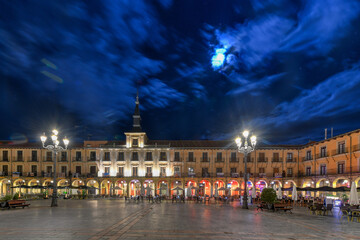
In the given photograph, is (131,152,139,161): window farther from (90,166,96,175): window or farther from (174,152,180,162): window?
(90,166,96,175): window

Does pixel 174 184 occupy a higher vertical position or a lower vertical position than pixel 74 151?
lower

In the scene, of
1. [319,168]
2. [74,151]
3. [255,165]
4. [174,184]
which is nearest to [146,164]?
[174,184]

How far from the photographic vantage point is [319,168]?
138 feet

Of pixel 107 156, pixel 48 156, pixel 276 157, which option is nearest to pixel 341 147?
pixel 276 157

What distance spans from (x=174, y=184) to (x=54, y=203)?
91.2ft

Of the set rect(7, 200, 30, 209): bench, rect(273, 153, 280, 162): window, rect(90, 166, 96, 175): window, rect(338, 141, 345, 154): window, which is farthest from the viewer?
rect(90, 166, 96, 175): window

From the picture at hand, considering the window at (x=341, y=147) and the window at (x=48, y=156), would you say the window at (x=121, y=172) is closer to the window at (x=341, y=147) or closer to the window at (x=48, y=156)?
the window at (x=48, y=156)

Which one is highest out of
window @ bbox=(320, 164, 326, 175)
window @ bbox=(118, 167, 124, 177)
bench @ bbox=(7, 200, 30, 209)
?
window @ bbox=(320, 164, 326, 175)

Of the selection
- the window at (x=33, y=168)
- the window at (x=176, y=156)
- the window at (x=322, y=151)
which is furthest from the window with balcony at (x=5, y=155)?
the window at (x=322, y=151)

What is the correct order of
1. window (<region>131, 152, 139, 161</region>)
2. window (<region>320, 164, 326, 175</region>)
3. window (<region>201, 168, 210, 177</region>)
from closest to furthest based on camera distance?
window (<region>320, 164, 326, 175</region>) < window (<region>201, 168, 210, 177</region>) < window (<region>131, 152, 139, 161</region>)

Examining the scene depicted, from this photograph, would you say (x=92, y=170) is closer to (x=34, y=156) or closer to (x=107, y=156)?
(x=107, y=156)

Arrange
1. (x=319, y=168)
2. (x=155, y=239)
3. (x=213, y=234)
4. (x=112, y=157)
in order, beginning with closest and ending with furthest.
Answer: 1. (x=155, y=239)
2. (x=213, y=234)
3. (x=319, y=168)
4. (x=112, y=157)

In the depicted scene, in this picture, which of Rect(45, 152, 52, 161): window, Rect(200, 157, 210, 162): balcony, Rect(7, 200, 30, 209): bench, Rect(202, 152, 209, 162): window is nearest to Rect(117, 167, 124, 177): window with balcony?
Rect(45, 152, 52, 161): window

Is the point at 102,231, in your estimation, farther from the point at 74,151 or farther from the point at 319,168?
the point at 74,151
